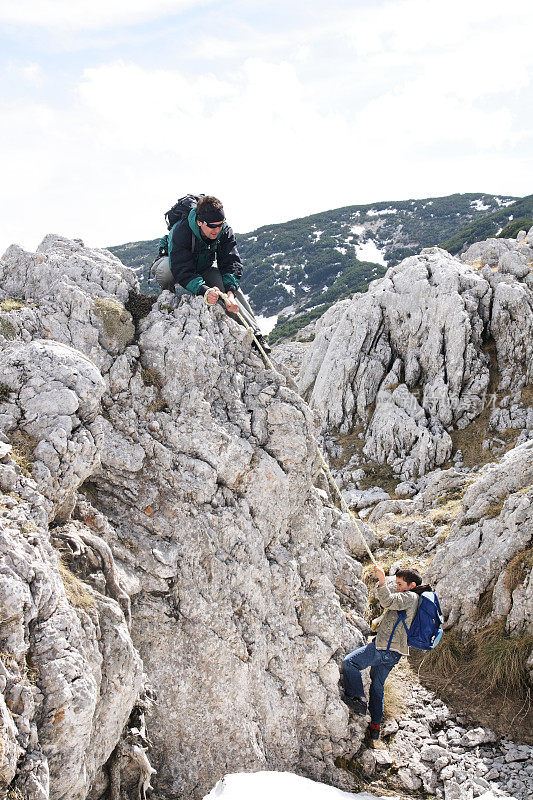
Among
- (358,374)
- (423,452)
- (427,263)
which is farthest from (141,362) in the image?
(427,263)

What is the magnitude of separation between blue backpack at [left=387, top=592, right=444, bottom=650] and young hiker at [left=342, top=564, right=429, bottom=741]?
0.32ft

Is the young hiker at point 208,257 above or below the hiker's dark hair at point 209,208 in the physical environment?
below

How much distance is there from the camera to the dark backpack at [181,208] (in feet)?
31.0

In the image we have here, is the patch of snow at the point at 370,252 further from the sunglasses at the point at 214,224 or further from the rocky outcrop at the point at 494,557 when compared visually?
the sunglasses at the point at 214,224

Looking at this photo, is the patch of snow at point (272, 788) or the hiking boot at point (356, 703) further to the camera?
the hiking boot at point (356, 703)

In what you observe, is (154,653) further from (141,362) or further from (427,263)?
(427,263)

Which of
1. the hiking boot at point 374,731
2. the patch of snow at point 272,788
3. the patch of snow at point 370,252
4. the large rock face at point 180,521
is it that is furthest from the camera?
the patch of snow at point 370,252

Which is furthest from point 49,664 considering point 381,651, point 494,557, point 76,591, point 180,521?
point 494,557

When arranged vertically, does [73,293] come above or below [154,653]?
above

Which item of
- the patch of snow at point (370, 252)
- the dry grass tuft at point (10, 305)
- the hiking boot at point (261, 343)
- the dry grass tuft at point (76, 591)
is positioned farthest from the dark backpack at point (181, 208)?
the patch of snow at point (370, 252)

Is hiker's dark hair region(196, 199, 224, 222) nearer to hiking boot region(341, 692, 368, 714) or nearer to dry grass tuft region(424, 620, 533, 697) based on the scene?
hiking boot region(341, 692, 368, 714)

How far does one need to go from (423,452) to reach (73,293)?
72.1 feet

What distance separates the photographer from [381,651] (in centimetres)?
840

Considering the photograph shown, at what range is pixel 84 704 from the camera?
4.79 meters
